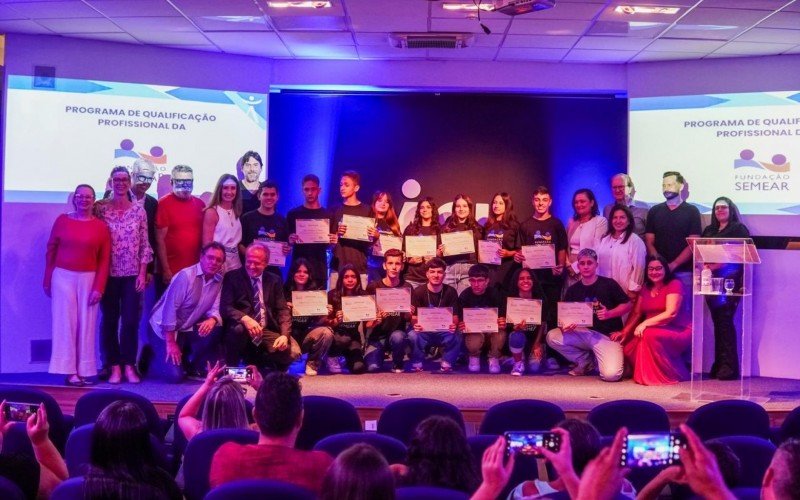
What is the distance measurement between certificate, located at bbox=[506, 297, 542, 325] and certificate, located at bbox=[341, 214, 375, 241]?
1.61 m

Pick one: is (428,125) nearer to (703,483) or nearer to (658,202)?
(658,202)

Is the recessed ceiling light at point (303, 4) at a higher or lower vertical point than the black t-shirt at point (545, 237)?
higher

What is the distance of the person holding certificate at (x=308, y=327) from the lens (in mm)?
8062

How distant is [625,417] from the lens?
468 centimetres

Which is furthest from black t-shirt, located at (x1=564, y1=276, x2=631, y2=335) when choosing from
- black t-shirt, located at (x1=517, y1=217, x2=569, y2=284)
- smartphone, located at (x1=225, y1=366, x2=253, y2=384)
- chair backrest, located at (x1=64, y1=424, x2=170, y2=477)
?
chair backrest, located at (x1=64, y1=424, x2=170, y2=477)

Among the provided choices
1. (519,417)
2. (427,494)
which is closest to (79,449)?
(427,494)

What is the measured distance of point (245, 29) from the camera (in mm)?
8406

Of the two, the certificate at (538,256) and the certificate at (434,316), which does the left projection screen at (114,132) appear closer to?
the certificate at (434,316)

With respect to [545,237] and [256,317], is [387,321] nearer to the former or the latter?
[256,317]

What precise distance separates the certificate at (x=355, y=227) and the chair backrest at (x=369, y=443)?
4.88 m

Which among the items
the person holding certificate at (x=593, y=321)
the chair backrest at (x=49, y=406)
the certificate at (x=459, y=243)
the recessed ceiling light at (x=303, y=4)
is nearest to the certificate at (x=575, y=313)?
the person holding certificate at (x=593, y=321)

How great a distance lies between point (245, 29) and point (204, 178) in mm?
1838

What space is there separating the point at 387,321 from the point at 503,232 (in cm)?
158

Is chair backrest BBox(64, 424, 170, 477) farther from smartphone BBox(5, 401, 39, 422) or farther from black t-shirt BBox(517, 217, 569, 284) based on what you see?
black t-shirt BBox(517, 217, 569, 284)
